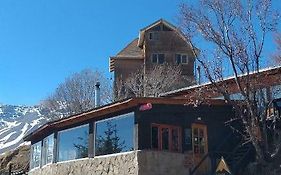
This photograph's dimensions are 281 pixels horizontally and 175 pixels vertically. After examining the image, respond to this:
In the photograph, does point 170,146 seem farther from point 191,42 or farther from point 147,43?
point 147,43

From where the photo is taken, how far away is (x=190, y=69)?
46.2 meters

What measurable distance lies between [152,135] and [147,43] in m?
26.6

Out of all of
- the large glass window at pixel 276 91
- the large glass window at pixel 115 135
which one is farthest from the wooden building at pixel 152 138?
the large glass window at pixel 276 91

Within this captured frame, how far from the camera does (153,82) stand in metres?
41.2

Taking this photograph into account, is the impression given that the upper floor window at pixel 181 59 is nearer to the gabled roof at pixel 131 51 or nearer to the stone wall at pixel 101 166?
the gabled roof at pixel 131 51

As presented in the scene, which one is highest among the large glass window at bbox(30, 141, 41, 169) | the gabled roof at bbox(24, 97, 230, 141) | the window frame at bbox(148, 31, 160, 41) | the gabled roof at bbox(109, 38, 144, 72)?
the window frame at bbox(148, 31, 160, 41)

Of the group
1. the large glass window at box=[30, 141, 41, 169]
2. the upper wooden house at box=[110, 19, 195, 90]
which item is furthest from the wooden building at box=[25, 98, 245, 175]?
the upper wooden house at box=[110, 19, 195, 90]

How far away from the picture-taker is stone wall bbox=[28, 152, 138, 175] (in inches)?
806

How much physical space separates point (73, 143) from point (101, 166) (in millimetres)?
3017

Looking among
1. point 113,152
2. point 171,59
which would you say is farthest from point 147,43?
point 113,152

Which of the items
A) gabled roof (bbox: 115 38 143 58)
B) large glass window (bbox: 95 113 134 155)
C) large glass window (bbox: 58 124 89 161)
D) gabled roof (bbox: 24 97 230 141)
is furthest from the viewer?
gabled roof (bbox: 115 38 143 58)

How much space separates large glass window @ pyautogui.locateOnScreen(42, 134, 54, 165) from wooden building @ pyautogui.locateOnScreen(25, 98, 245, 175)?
2.22 m

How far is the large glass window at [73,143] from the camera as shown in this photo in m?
23.6

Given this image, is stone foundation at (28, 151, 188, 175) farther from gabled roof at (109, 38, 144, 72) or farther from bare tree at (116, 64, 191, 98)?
gabled roof at (109, 38, 144, 72)
